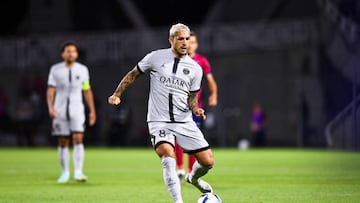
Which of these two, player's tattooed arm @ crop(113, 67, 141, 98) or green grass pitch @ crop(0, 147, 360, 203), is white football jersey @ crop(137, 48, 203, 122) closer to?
player's tattooed arm @ crop(113, 67, 141, 98)

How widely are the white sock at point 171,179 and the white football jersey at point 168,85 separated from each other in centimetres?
56

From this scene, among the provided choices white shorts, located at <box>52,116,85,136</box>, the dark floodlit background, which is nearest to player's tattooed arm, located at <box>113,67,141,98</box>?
white shorts, located at <box>52,116,85,136</box>

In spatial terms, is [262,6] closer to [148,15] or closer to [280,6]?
[280,6]

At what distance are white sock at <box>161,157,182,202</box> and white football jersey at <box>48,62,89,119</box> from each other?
6.55 m

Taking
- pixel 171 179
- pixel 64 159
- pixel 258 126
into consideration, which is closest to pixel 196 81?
pixel 171 179

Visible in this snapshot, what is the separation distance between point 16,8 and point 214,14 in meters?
13.6

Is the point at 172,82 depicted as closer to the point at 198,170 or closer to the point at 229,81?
the point at 198,170

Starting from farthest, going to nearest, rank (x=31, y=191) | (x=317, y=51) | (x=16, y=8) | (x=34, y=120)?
(x=16, y=8), (x=34, y=120), (x=317, y=51), (x=31, y=191)

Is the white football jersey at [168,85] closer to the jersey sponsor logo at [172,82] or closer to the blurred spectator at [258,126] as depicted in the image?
the jersey sponsor logo at [172,82]

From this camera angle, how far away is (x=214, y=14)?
43000 millimetres

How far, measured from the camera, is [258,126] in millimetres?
35000

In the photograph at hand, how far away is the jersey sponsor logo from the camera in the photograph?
11.4 m

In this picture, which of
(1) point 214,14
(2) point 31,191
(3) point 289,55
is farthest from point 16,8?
(2) point 31,191

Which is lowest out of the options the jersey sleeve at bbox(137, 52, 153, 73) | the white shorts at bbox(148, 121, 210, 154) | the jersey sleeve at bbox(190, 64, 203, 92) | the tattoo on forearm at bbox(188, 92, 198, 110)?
the white shorts at bbox(148, 121, 210, 154)
